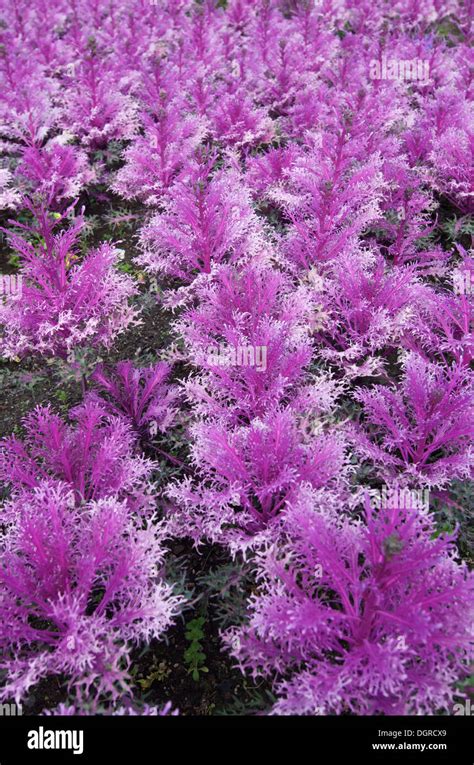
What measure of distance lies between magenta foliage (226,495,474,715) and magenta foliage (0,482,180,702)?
433mm

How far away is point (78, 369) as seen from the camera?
3.07 metres

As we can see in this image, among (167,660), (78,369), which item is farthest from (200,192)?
(167,660)

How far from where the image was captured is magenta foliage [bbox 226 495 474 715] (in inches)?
69.8

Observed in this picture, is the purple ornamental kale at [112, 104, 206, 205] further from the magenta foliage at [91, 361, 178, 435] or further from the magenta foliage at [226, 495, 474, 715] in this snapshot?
the magenta foliage at [226, 495, 474, 715]

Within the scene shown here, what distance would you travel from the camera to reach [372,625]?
76.9 inches

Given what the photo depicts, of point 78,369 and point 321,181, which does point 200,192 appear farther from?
point 78,369

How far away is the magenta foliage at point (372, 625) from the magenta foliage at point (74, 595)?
17.0 inches

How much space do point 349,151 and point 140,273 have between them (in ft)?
6.14

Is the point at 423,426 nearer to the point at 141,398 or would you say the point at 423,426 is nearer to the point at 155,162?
the point at 141,398

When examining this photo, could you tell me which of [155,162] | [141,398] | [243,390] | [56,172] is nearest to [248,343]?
[243,390]

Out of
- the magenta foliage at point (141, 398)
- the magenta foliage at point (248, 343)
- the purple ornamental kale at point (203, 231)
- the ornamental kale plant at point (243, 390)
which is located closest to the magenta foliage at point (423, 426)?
the ornamental kale plant at point (243, 390)

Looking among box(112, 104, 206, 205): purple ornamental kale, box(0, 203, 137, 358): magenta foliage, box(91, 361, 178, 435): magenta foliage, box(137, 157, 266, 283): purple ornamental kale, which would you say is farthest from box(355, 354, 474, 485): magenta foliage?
box(112, 104, 206, 205): purple ornamental kale

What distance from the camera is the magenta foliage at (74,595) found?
1908 millimetres

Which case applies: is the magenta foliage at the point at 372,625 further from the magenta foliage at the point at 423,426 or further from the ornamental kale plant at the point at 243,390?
the magenta foliage at the point at 423,426
